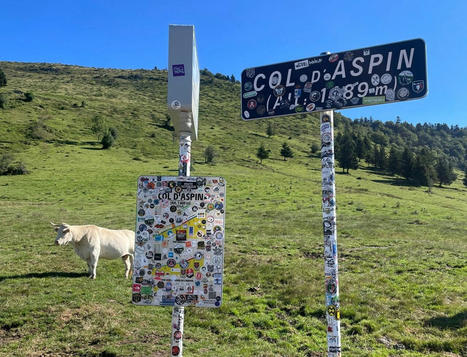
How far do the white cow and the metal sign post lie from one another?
10134mm

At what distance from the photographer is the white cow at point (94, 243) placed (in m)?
11.9

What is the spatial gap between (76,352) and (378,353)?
6.50 meters

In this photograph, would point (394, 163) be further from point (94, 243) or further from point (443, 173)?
point (94, 243)

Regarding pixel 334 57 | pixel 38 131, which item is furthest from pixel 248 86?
pixel 38 131

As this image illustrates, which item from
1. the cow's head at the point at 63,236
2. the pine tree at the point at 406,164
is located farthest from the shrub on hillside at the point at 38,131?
the pine tree at the point at 406,164

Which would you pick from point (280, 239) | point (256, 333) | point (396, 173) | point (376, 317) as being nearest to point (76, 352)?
point (256, 333)

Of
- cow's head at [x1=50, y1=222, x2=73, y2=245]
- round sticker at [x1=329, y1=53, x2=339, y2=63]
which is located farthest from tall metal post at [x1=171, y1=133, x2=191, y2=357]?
cow's head at [x1=50, y1=222, x2=73, y2=245]

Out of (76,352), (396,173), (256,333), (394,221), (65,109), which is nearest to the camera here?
(76,352)

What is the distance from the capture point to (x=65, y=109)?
10388 centimetres

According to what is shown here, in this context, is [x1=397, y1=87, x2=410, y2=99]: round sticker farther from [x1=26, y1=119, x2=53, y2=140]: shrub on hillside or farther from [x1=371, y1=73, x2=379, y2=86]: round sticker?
[x1=26, y1=119, x2=53, y2=140]: shrub on hillside

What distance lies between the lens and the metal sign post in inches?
139

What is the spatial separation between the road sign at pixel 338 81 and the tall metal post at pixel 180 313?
859mm

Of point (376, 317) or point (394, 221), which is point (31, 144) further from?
point (376, 317)

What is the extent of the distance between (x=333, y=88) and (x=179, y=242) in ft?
8.51
